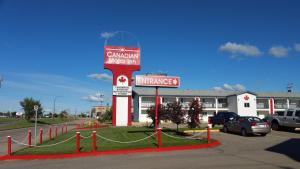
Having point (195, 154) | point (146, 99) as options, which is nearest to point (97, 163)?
point (195, 154)

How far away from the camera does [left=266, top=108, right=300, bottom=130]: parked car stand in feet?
85.0

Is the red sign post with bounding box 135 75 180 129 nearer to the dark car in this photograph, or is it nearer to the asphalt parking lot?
the asphalt parking lot

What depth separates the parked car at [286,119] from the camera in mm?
25920

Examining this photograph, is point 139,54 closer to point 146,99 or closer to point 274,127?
point 274,127

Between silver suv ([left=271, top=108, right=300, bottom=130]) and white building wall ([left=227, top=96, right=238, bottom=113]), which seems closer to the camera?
silver suv ([left=271, top=108, right=300, bottom=130])

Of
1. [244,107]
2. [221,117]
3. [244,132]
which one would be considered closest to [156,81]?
[244,132]

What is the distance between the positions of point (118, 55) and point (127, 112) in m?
6.80

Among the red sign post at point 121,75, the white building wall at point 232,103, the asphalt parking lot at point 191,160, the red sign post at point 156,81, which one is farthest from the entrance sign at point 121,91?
the white building wall at point 232,103

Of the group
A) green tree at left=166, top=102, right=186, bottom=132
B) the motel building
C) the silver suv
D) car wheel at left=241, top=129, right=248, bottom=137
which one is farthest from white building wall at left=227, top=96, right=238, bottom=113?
green tree at left=166, top=102, right=186, bottom=132

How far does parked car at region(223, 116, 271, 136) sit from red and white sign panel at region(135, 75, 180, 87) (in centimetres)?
552

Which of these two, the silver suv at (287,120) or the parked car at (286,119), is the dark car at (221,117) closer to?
the parked car at (286,119)

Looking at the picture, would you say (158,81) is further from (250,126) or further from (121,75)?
(121,75)

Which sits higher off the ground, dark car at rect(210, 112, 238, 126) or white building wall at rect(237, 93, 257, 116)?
white building wall at rect(237, 93, 257, 116)

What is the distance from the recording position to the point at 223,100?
69.6 m
